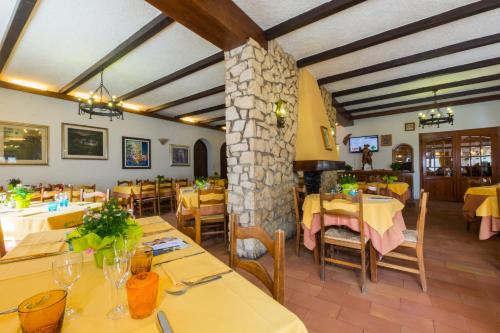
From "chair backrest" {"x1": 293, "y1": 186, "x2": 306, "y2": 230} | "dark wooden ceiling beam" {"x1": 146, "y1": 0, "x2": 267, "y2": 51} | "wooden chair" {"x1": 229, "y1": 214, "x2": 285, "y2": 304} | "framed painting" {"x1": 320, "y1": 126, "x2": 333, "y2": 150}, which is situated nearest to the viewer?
"wooden chair" {"x1": 229, "y1": 214, "x2": 285, "y2": 304}

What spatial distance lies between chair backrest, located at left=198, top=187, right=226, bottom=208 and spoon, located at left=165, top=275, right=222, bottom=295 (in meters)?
2.47

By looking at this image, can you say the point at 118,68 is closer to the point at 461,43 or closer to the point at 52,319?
the point at 52,319

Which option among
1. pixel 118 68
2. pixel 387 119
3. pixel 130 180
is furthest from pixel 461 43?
pixel 130 180

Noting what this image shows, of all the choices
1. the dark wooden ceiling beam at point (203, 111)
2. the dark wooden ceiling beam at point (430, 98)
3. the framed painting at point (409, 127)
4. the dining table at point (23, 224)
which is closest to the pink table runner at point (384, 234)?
the dining table at point (23, 224)

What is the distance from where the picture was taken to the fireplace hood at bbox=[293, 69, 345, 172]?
3.78 metres

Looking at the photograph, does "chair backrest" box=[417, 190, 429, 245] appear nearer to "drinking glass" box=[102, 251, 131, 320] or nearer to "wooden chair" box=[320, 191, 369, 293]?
"wooden chair" box=[320, 191, 369, 293]

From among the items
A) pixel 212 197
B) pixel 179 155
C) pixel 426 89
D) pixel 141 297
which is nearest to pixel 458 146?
pixel 426 89

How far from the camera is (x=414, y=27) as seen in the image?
2.88m

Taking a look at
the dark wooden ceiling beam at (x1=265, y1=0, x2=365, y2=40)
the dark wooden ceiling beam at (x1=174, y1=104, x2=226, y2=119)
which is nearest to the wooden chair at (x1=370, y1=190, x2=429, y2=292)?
the dark wooden ceiling beam at (x1=265, y1=0, x2=365, y2=40)

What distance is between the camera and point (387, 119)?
7.56 meters

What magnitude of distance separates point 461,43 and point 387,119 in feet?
14.7

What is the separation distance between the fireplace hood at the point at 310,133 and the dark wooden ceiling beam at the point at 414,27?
0.53 meters

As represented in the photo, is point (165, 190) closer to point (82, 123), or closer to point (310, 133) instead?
point (82, 123)

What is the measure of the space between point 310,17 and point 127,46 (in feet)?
8.17
